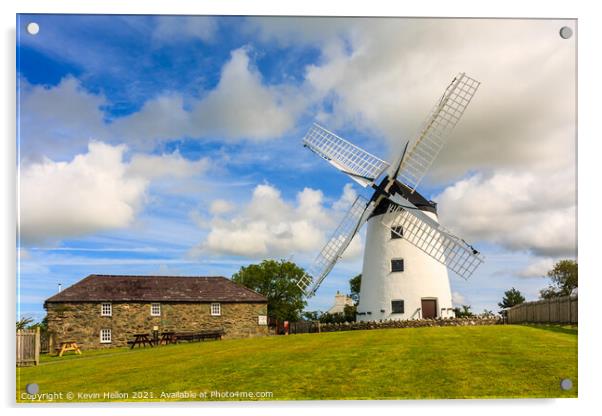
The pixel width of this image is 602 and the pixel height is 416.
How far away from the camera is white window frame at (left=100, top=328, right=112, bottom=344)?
74.3ft

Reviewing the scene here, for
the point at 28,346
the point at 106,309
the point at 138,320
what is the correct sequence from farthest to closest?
the point at 138,320
the point at 106,309
the point at 28,346

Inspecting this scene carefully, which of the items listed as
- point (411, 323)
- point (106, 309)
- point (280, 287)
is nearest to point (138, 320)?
point (106, 309)

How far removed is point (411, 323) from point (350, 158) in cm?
665

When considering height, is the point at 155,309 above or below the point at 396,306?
below

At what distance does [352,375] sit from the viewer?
9680 millimetres

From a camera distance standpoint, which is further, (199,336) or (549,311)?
(199,336)

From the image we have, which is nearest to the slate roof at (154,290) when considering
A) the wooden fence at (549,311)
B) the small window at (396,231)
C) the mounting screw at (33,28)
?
the small window at (396,231)

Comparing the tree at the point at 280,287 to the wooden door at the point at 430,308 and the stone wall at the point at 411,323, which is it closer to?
the stone wall at the point at 411,323

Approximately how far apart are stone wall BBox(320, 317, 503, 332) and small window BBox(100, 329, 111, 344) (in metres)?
8.84


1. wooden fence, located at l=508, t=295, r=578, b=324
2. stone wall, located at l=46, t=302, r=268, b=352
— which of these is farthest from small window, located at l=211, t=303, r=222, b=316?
wooden fence, located at l=508, t=295, r=578, b=324

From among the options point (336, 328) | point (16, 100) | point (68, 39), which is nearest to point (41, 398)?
point (16, 100)

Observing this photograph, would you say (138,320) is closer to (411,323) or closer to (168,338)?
(168,338)

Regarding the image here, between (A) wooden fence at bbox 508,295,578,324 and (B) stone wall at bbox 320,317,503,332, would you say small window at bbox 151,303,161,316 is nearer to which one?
(B) stone wall at bbox 320,317,503,332

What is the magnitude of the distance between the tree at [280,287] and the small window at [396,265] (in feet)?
16.5
